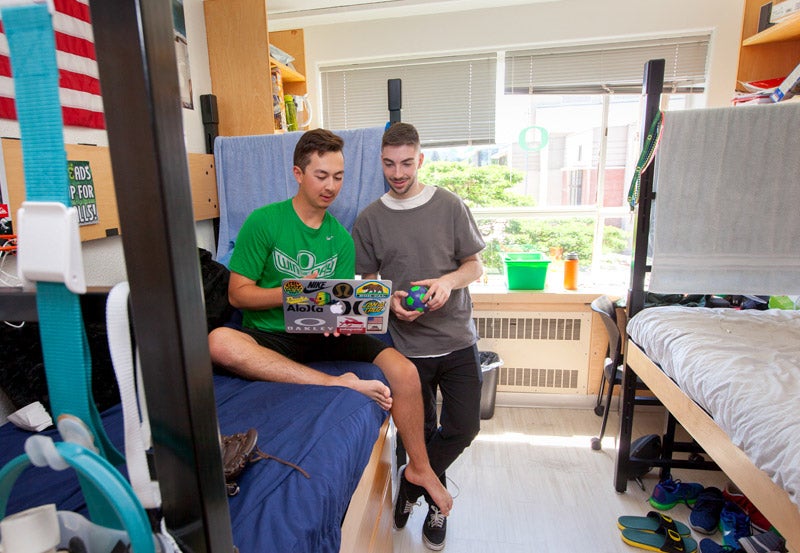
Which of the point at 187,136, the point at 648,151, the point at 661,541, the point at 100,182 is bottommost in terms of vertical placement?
→ the point at 661,541

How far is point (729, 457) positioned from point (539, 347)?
1548mm

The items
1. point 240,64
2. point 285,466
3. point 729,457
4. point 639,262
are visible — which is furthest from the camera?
point 240,64

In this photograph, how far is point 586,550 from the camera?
1724mm

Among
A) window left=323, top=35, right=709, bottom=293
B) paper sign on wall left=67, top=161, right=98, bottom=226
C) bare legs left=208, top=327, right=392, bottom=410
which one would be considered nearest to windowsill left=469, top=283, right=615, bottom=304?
window left=323, top=35, right=709, bottom=293

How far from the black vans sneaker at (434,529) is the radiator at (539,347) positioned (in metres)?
1.22

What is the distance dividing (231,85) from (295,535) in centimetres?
207

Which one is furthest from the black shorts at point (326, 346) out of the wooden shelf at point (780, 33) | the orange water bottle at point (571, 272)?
the wooden shelf at point (780, 33)

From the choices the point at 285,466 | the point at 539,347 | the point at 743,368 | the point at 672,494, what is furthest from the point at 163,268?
the point at 539,347

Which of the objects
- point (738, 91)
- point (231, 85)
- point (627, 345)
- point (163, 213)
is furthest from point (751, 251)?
point (231, 85)

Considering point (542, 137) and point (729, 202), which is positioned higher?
point (542, 137)

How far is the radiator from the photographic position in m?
2.84

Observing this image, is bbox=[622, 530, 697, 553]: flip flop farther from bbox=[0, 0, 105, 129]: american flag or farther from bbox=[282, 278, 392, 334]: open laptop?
bbox=[0, 0, 105, 129]: american flag

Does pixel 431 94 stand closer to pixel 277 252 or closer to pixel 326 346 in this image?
pixel 277 252

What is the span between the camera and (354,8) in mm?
2705
